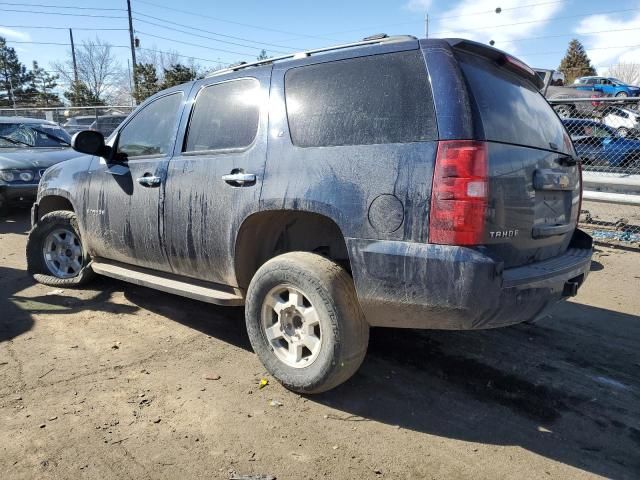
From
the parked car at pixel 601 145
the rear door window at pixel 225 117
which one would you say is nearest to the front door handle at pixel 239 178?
the rear door window at pixel 225 117

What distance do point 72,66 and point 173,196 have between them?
194ft

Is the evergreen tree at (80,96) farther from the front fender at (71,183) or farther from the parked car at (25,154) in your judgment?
the front fender at (71,183)

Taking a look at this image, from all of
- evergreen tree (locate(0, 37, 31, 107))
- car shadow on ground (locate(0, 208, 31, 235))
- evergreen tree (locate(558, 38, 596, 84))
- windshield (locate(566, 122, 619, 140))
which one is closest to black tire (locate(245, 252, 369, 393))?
car shadow on ground (locate(0, 208, 31, 235))

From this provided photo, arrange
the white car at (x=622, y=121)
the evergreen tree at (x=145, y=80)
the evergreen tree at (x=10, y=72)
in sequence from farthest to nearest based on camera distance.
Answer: the evergreen tree at (x=10, y=72) < the evergreen tree at (x=145, y=80) < the white car at (x=622, y=121)

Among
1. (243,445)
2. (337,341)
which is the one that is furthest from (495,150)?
(243,445)

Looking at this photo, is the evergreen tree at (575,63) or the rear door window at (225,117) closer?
the rear door window at (225,117)

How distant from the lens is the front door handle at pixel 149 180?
3793 millimetres

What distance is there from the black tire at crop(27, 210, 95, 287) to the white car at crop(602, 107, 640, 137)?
8535 millimetres

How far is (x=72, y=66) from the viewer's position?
53.2 meters

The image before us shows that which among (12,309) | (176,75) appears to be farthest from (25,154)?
(176,75)

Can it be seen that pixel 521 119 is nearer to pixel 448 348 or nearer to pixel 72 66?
pixel 448 348

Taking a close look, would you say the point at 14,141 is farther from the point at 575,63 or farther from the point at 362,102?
the point at 575,63

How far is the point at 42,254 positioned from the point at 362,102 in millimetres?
4193

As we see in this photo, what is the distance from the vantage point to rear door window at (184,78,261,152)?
3.34 m
